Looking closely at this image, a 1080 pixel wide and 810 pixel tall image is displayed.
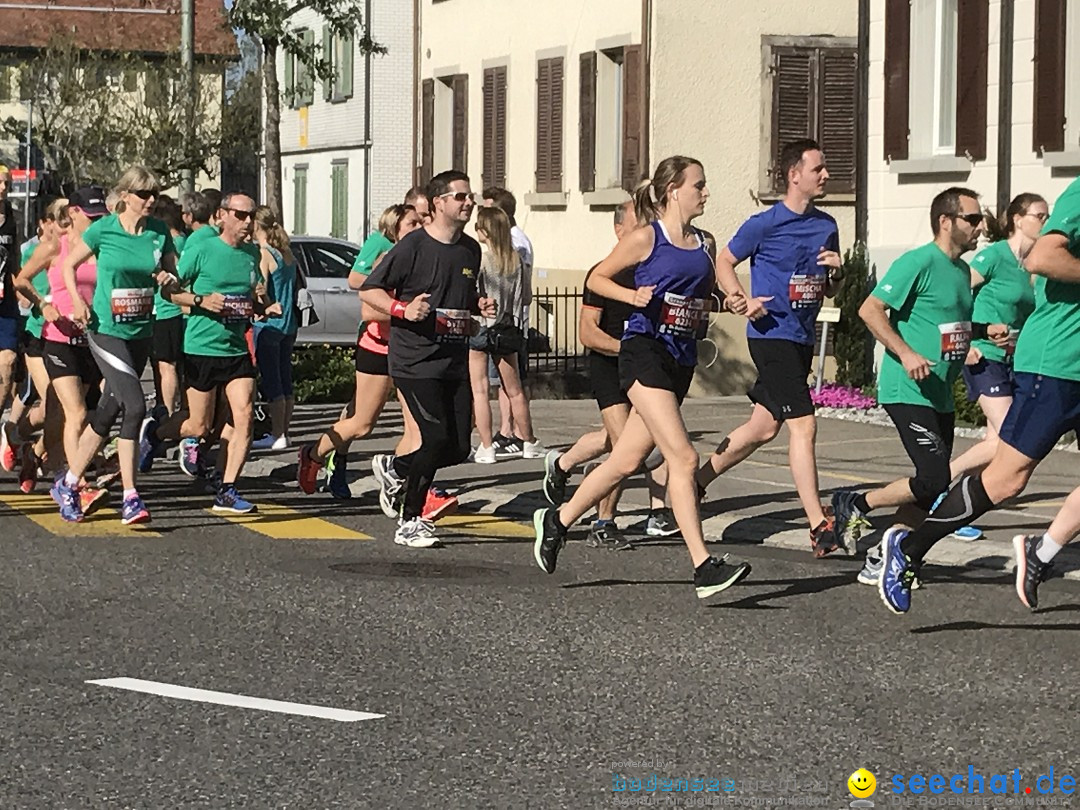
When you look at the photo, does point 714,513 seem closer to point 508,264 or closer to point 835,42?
point 508,264

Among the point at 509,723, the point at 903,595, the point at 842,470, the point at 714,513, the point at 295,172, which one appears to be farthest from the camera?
the point at 295,172

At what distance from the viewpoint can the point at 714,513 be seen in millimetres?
13789

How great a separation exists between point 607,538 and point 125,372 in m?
2.71

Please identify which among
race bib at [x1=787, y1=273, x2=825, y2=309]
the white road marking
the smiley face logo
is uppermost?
race bib at [x1=787, y1=273, x2=825, y2=309]

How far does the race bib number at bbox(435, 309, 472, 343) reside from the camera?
481 inches

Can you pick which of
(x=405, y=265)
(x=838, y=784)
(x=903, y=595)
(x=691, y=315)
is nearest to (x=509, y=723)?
(x=838, y=784)

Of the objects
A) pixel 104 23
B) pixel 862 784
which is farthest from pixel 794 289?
pixel 104 23

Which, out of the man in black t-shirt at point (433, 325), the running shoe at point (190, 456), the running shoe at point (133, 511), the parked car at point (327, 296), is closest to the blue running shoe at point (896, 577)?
the man in black t-shirt at point (433, 325)

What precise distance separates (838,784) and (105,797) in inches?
75.8

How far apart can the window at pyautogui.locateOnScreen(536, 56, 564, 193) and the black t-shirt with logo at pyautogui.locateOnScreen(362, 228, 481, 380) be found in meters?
17.7

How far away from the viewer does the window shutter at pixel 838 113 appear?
27.6 meters

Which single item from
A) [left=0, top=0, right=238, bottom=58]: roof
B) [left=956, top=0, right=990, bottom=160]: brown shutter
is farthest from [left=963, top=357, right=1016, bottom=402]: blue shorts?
[left=0, top=0, right=238, bottom=58]: roof

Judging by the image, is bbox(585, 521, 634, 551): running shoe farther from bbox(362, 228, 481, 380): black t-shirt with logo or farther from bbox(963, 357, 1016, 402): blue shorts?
bbox(963, 357, 1016, 402): blue shorts

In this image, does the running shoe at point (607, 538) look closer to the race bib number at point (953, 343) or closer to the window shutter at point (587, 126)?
the race bib number at point (953, 343)
